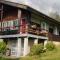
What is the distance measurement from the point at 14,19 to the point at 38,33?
322 cm

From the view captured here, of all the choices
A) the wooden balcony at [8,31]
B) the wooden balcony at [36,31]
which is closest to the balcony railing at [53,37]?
the wooden balcony at [36,31]

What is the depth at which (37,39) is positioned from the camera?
28.0m

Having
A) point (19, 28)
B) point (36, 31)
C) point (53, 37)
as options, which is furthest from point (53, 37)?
point (19, 28)

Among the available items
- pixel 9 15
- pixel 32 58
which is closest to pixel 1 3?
pixel 9 15

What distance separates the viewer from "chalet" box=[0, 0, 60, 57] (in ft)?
86.4

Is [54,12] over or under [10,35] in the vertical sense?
over

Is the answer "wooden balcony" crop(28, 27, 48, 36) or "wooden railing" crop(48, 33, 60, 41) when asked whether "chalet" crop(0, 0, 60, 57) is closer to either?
"wooden balcony" crop(28, 27, 48, 36)

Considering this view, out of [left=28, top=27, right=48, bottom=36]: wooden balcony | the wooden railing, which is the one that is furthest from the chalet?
the wooden railing

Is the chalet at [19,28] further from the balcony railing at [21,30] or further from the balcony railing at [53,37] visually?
the balcony railing at [53,37]

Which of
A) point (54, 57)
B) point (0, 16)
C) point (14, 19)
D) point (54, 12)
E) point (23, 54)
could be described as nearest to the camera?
point (54, 57)

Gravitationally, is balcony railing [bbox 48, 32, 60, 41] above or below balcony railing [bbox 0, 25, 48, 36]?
below

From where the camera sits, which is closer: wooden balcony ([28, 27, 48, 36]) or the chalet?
the chalet

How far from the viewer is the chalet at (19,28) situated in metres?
26.3

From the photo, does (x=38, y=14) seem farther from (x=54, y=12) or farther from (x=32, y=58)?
(x=54, y=12)
